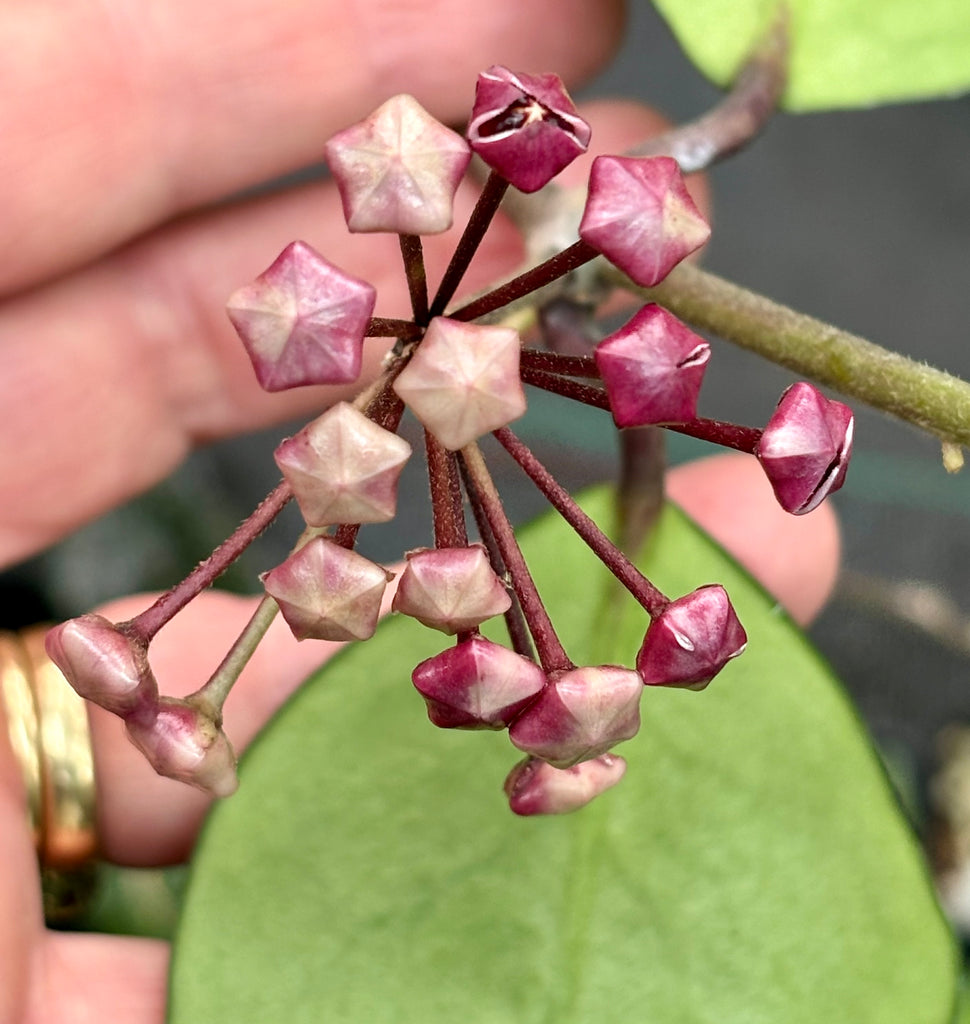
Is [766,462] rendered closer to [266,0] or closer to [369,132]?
[369,132]

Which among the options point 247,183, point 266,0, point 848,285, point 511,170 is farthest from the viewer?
point 848,285

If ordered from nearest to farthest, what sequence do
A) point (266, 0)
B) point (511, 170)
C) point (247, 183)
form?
point (511, 170) < point (266, 0) < point (247, 183)

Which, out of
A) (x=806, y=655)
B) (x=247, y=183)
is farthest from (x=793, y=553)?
(x=247, y=183)

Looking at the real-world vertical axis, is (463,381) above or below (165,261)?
above

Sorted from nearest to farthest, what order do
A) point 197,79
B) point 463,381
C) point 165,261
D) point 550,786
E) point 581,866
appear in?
1. point 463,381
2. point 550,786
3. point 581,866
4. point 197,79
5. point 165,261

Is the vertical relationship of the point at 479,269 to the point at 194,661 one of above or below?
above

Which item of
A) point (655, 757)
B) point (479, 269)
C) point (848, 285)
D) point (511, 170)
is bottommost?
point (848, 285)

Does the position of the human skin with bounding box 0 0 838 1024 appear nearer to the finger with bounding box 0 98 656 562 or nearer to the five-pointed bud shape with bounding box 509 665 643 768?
the finger with bounding box 0 98 656 562

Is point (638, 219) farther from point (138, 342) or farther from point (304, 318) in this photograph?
point (138, 342)

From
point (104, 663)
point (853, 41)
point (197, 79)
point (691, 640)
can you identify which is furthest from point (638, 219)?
point (197, 79)
